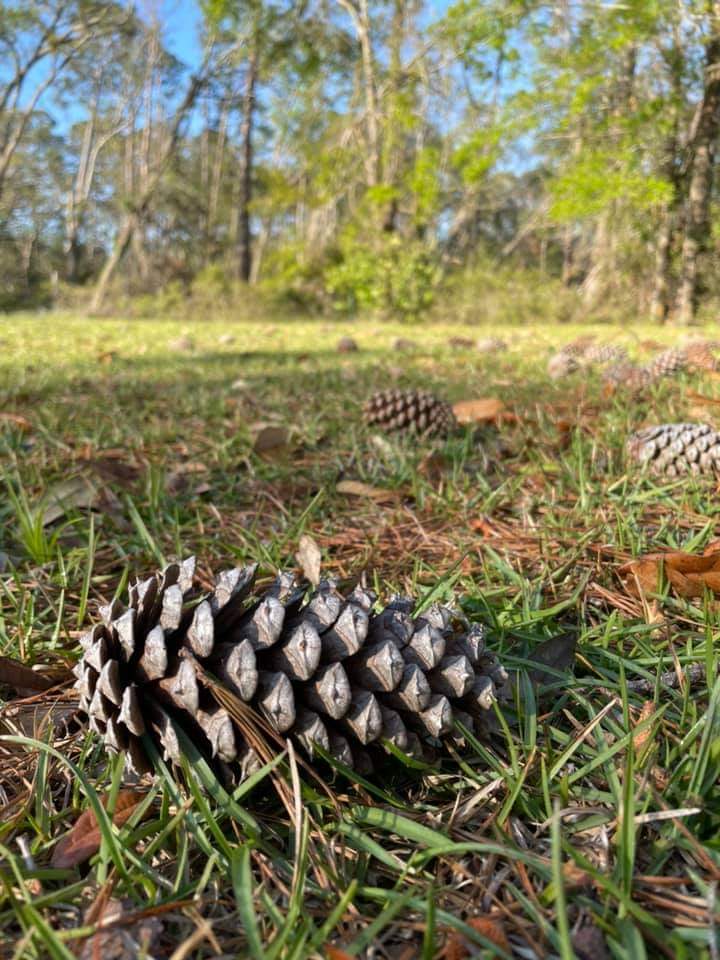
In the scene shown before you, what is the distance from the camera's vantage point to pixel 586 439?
1.96 metres

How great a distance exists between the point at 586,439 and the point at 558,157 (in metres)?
13.9

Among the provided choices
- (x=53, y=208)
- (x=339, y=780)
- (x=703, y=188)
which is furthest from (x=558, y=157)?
(x=53, y=208)

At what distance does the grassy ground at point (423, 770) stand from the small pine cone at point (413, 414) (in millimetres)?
106

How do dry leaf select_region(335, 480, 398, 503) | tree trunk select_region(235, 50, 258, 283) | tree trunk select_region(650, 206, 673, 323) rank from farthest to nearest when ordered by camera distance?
tree trunk select_region(235, 50, 258, 283) → tree trunk select_region(650, 206, 673, 323) → dry leaf select_region(335, 480, 398, 503)

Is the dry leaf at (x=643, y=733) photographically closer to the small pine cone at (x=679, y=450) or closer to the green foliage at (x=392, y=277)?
the small pine cone at (x=679, y=450)

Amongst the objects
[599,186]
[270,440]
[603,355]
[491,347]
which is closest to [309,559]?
[270,440]

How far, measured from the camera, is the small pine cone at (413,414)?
217cm

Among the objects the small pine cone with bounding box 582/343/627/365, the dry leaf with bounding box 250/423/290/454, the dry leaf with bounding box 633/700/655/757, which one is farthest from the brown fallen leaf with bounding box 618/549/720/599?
the small pine cone with bounding box 582/343/627/365

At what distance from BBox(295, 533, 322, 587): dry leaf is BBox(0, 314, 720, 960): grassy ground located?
48 mm

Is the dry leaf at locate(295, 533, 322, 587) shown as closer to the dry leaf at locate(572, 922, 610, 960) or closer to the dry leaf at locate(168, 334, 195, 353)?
the dry leaf at locate(572, 922, 610, 960)

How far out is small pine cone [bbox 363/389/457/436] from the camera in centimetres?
217

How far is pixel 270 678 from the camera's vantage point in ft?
2.29

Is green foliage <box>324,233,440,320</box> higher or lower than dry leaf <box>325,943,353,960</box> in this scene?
higher

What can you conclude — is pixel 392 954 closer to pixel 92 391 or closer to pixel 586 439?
pixel 586 439
